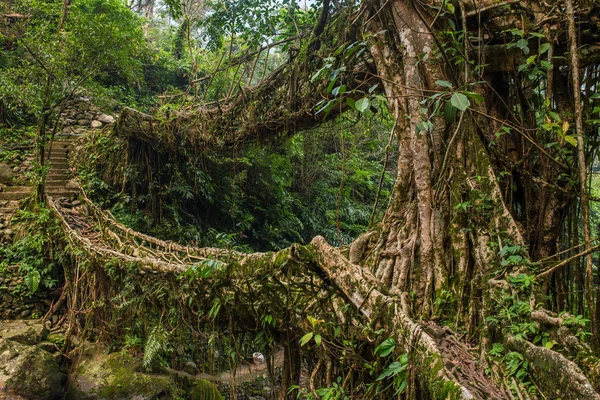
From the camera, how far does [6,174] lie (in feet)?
24.1

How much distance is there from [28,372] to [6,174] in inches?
179

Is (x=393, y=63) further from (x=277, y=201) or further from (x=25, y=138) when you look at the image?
(x=25, y=138)

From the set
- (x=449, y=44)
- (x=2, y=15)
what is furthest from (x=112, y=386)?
(x=2, y=15)

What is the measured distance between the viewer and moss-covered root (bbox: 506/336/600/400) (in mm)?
1135

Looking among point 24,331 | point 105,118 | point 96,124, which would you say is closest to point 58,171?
point 96,124

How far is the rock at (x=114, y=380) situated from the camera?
4531 mm

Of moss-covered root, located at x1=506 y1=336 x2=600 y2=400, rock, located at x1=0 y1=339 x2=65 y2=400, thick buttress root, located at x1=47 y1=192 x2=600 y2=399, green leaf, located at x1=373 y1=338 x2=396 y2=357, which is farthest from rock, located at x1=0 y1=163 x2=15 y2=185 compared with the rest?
moss-covered root, located at x1=506 y1=336 x2=600 y2=400

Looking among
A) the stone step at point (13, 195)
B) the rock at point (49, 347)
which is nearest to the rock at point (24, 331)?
the rock at point (49, 347)

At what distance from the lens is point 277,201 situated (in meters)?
9.30

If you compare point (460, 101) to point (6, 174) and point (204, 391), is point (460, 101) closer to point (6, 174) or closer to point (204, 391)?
point (204, 391)

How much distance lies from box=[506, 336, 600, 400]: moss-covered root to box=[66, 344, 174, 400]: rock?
4258 mm

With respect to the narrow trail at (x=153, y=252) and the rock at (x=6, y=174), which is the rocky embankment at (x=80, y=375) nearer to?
the narrow trail at (x=153, y=252)

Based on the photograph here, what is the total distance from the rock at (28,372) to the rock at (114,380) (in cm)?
24

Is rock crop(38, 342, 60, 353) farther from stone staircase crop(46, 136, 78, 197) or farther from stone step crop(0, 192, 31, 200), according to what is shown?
stone step crop(0, 192, 31, 200)
